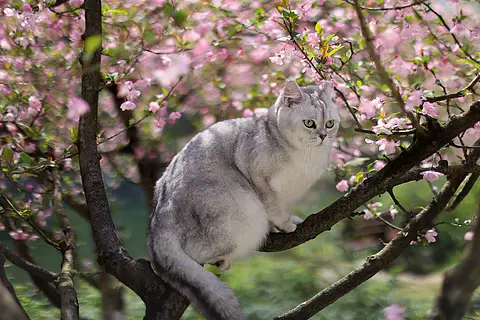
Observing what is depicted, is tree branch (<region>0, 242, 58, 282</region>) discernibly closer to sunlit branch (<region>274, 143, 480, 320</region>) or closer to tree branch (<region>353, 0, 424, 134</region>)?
sunlit branch (<region>274, 143, 480, 320</region>)

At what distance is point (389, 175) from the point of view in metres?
2.37

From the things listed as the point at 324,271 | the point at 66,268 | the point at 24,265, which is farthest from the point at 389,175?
the point at 324,271

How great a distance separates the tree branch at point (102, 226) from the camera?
2363mm

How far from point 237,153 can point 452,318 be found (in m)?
1.27

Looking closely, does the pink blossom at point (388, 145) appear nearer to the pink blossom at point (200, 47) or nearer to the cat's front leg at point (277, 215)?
the cat's front leg at point (277, 215)

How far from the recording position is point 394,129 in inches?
94.7

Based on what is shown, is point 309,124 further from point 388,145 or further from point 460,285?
point 460,285

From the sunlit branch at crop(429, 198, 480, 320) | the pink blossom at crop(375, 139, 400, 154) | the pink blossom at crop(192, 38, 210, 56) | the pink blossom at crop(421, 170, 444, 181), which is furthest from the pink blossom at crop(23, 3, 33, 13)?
the sunlit branch at crop(429, 198, 480, 320)

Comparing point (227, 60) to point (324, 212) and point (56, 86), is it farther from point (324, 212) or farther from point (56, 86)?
point (324, 212)

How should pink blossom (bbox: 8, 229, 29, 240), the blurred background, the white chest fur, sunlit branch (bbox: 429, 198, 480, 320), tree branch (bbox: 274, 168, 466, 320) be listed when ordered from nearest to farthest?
sunlit branch (bbox: 429, 198, 480, 320) < tree branch (bbox: 274, 168, 466, 320) < the white chest fur < pink blossom (bbox: 8, 229, 29, 240) < the blurred background

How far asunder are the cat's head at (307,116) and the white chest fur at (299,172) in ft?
0.19

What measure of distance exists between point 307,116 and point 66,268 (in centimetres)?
145

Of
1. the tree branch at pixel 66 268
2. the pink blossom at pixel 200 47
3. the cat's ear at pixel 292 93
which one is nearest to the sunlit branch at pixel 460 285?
the cat's ear at pixel 292 93

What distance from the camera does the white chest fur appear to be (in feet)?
9.13
